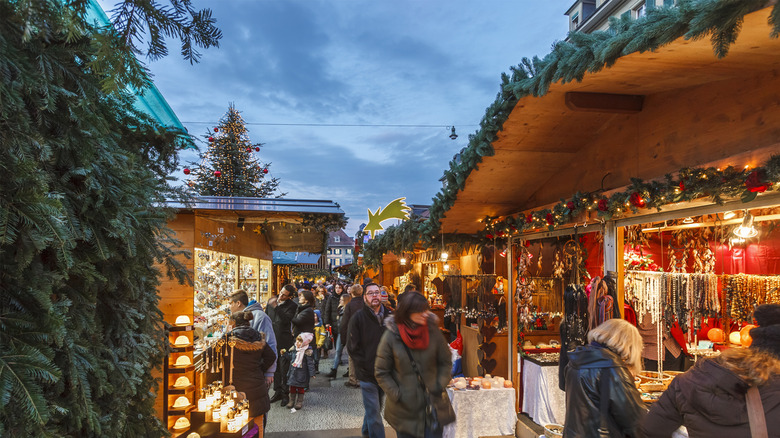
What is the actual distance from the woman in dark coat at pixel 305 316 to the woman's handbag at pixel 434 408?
13.2 ft

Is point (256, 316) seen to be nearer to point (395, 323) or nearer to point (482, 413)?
point (395, 323)

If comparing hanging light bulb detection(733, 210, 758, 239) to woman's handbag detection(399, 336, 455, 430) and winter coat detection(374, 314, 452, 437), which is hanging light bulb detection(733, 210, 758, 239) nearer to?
winter coat detection(374, 314, 452, 437)

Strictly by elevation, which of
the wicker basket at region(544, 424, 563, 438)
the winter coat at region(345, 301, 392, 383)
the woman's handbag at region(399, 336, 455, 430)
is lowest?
the wicker basket at region(544, 424, 563, 438)

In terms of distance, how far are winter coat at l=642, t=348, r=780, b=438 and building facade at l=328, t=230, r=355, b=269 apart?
8161cm

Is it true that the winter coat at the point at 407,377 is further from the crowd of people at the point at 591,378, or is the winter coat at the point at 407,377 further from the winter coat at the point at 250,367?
the winter coat at the point at 250,367

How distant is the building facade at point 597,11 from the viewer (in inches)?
856

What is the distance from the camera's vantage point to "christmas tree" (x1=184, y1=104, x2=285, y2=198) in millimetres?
13688

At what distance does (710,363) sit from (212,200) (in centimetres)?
501

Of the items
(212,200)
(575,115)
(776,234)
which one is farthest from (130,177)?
(776,234)

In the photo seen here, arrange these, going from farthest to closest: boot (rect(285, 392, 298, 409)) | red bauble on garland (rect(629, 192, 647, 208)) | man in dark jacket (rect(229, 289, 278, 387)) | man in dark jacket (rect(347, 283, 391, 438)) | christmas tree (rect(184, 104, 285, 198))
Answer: christmas tree (rect(184, 104, 285, 198)) → boot (rect(285, 392, 298, 409)) → man in dark jacket (rect(229, 289, 278, 387)) → man in dark jacket (rect(347, 283, 391, 438)) → red bauble on garland (rect(629, 192, 647, 208))

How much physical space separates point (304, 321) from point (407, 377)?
Result: 4056 mm

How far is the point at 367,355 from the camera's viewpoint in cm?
474

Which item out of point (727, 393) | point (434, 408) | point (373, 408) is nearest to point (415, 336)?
point (434, 408)

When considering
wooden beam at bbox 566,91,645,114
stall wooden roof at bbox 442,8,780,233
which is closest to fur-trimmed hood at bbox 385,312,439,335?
stall wooden roof at bbox 442,8,780,233
